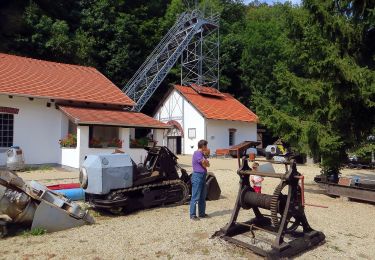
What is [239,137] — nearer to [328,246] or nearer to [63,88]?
[63,88]

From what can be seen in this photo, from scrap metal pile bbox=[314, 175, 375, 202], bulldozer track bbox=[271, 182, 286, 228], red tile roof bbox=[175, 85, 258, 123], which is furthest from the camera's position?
red tile roof bbox=[175, 85, 258, 123]

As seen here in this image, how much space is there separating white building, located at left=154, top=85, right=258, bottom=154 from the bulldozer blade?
2414 cm

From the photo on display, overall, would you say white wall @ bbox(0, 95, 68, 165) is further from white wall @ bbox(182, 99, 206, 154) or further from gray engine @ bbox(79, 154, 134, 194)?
white wall @ bbox(182, 99, 206, 154)

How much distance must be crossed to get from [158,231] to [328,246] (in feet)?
9.79

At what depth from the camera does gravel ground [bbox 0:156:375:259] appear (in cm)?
572

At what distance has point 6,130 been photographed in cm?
1770

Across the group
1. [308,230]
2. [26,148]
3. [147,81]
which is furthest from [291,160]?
[147,81]

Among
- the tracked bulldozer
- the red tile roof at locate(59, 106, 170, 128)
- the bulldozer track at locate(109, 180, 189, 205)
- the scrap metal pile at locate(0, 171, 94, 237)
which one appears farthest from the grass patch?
the red tile roof at locate(59, 106, 170, 128)

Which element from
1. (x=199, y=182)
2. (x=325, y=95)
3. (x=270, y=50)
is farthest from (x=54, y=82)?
(x=270, y=50)

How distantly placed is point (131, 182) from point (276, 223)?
3713 mm

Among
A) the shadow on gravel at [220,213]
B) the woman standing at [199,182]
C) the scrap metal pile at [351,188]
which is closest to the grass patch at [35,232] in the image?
the woman standing at [199,182]

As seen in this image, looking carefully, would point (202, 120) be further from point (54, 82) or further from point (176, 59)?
point (54, 82)

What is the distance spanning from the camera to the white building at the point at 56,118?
17.7 metres

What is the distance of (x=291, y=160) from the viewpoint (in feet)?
20.7
